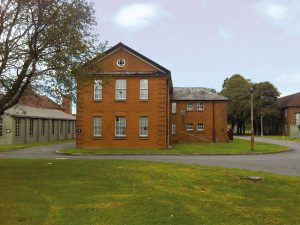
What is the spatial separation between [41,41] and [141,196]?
745cm

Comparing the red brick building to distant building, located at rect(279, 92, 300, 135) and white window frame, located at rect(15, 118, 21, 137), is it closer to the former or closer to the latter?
white window frame, located at rect(15, 118, 21, 137)

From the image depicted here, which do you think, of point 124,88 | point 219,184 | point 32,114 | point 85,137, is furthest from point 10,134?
point 219,184

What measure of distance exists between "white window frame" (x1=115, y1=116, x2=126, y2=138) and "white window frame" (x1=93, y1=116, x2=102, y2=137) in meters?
1.40

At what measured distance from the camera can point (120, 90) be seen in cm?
3831

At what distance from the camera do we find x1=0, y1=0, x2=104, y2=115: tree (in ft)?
51.8

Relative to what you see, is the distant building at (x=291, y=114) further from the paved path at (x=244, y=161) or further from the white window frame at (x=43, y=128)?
the paved path at (x=244, y=161)

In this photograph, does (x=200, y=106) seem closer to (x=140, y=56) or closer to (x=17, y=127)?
(x=140, y=56)

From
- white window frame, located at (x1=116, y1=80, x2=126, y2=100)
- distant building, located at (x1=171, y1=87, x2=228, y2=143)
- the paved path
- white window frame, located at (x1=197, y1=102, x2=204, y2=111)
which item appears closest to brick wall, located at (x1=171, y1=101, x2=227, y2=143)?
distant building, located at (x1=171, y1=87, x2=228, y2=143)

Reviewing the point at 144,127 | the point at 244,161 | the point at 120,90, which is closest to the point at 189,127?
the point at 144,127

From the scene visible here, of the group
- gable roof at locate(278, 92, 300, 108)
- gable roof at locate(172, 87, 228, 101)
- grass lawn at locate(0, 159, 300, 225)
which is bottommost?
grass lawn at locate(0, 159, 300, 225)

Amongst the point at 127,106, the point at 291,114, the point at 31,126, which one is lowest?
the point at 31,126

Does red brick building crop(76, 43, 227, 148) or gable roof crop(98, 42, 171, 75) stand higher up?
gable roof crop(98, 42, 171, 75)

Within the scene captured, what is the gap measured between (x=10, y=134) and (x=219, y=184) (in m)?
37.6

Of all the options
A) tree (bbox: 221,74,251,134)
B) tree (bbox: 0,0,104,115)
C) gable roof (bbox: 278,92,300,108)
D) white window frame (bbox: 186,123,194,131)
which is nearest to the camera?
tree (bbox: 0,0,104,115)
